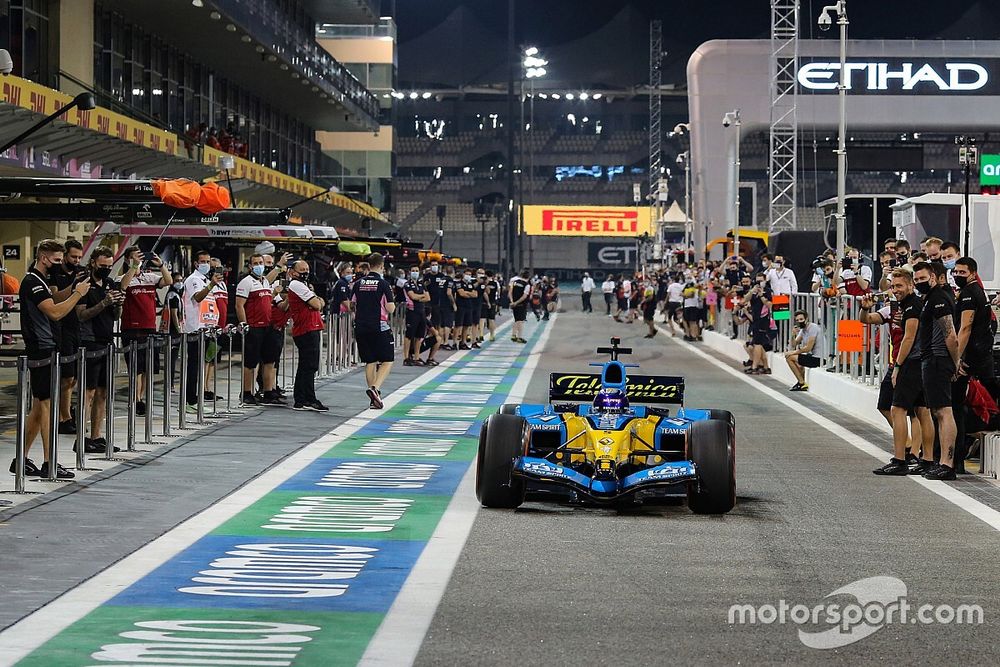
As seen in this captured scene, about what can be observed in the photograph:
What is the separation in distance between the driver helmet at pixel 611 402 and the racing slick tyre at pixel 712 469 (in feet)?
2.39

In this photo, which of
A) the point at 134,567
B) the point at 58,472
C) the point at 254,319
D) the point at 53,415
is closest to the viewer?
the point at 134,567

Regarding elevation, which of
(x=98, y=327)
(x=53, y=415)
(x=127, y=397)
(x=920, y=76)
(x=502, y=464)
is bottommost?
(x=502, y=464)

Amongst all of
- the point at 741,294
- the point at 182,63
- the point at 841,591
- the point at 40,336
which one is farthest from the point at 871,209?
A: the point at 841,591

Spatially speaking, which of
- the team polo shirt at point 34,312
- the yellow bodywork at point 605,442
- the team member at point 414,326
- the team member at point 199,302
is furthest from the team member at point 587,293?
the yellow bodywork at point 605,442

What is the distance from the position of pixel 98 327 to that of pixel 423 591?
7.42 meters

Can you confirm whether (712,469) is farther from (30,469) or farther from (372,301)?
(372,301)

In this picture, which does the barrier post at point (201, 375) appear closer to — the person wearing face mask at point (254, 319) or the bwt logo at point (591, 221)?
the person wearing face mask at point (254, 319)

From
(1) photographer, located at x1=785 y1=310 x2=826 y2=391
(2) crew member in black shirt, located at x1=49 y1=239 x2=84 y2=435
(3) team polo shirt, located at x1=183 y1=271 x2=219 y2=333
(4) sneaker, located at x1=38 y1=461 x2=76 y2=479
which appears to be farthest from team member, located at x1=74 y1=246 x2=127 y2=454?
(1) photographer, located at x1=785 y1=310 x2=826 y2=391

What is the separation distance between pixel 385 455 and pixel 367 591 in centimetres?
665

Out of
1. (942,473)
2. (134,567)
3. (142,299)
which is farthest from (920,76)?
(134,567)

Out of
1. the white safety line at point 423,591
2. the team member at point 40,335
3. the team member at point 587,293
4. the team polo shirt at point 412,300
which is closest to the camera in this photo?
the white safety line at point 423,591

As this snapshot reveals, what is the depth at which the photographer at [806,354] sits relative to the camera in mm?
24078

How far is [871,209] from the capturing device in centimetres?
4019

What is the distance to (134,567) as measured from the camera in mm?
8805
